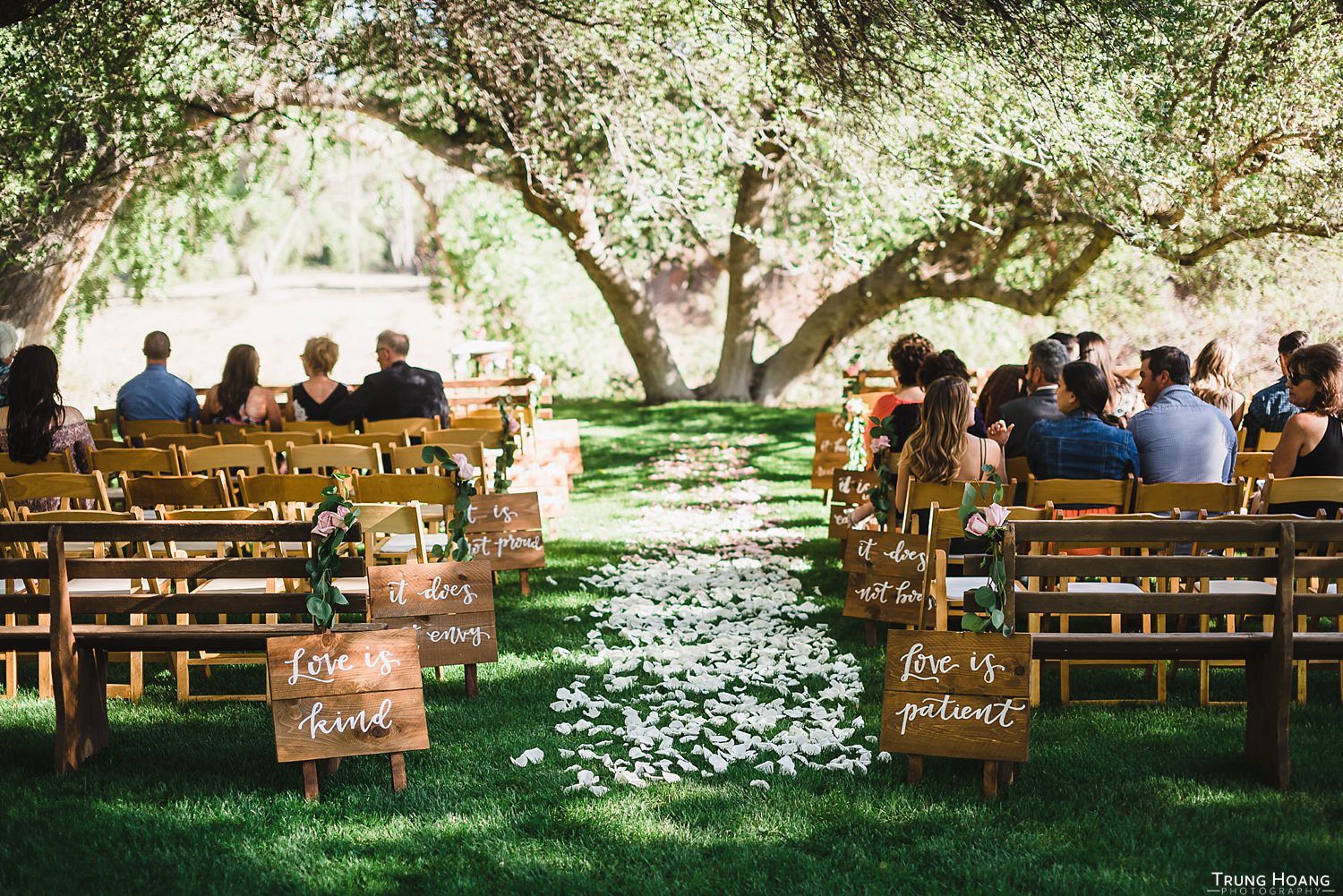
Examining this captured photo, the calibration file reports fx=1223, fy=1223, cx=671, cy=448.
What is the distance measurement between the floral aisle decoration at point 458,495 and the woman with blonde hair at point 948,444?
89.7 inches

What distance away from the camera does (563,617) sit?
7.32 metres

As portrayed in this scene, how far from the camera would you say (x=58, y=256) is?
11.7 meters

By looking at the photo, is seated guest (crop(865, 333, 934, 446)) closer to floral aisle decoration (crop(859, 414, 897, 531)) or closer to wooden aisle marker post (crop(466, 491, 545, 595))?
floral aisle decoration (crop(859, 414, 897, 531))

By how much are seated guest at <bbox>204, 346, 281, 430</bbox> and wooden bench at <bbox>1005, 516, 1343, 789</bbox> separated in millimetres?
6665

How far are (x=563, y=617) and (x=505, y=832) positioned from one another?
310 cm

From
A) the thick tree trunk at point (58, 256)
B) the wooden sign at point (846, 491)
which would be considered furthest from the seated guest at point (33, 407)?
the wooden sign at point (846, 491)

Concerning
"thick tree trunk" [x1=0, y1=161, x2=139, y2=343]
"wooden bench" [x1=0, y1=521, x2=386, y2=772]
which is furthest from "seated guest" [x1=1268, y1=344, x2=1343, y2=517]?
"thick tree trunk" [x1=0, y1=161, x2=139, y2=343]

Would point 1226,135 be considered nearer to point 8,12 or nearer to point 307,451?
point 307,451

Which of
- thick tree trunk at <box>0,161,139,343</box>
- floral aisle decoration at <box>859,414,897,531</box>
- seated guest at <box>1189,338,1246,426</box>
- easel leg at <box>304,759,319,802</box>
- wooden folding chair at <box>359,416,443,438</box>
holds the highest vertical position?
thick tree trunk at <box>0,161,139,343</box>

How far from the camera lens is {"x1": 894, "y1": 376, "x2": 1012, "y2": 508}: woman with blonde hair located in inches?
246

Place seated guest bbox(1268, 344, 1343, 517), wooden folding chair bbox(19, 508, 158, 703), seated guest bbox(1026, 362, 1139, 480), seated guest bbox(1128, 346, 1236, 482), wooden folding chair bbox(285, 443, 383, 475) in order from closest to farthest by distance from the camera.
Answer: wooden folding chair bbox(19, 508, 158, 703) → seated guest bbox(1268, 344, 1343, 517) → seated guest bbox(1026, 362, 1139, 480) → seated guest bbox(1128, 346, 1236, 482) → wooden folding chair bbox(285, 443, 383, 475)

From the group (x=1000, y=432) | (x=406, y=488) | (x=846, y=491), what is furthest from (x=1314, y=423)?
(x=406, y=488)

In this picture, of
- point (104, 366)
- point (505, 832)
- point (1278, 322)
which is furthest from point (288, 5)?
point (104, 366)

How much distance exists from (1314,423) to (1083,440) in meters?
1.09
